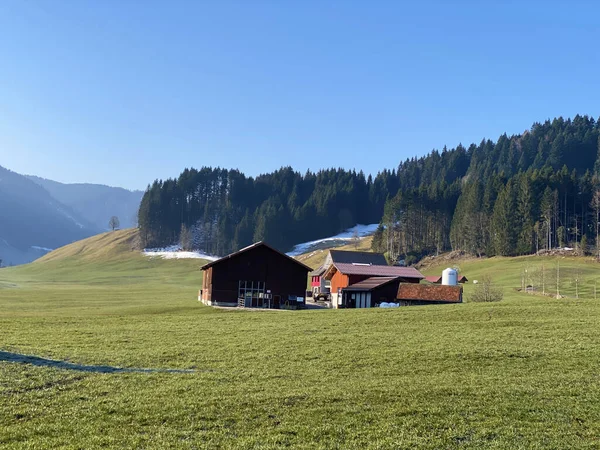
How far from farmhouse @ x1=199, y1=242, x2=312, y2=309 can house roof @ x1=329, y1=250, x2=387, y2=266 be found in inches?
780

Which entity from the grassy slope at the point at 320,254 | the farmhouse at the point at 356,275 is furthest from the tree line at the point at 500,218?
the farmhouse at the point at 356,275

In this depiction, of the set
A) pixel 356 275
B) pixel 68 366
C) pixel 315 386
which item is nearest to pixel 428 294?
pixel 356 275

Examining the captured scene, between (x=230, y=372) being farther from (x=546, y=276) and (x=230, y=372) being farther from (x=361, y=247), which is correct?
(x=361, y=247)

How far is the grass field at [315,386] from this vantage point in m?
13.3

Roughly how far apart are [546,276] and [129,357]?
82773mm

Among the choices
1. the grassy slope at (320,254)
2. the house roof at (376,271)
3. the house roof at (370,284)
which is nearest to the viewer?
the house roof at (370,284)

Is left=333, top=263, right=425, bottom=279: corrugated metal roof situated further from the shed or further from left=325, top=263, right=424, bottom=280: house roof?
the shed

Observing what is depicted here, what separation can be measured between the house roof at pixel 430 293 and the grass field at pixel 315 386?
25645 mm

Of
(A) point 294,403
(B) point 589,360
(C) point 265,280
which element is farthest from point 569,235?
(A) point 294,403

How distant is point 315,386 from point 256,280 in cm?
5256

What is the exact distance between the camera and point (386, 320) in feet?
128

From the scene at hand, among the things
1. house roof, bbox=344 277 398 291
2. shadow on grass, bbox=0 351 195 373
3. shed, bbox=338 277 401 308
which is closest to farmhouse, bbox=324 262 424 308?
house roof, bbox=344 277 398 291

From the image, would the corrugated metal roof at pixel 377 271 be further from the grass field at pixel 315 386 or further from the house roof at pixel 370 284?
the grass field at pixel 315 386

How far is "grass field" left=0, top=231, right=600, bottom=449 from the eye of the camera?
43.5 ft
